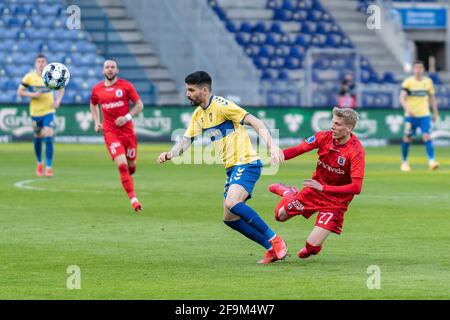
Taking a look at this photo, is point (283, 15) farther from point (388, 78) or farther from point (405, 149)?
point (405, 149)

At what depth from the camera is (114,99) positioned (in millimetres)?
19391

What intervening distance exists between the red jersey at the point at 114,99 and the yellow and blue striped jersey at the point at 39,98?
21.4ft

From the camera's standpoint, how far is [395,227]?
16.2 m

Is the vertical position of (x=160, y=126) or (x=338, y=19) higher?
(x=338, y=19)

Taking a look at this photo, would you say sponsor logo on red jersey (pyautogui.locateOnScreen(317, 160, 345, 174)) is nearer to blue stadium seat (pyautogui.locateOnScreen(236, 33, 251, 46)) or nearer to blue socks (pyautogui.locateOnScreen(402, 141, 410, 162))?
blue socks (pyautogui.locateOnScreen(402, 141, 410, 162))

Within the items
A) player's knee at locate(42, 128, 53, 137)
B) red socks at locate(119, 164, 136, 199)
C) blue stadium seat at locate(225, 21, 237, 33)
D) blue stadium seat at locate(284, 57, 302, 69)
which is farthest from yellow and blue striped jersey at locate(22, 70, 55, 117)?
blue stadium seat at locate(284, 57, 302, 69)

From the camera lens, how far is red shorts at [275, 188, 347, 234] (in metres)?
12.7

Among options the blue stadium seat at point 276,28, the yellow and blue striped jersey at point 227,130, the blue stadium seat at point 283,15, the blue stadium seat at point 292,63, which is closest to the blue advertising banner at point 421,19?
the blue stadium seat at point 283,15

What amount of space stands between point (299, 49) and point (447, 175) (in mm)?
20495

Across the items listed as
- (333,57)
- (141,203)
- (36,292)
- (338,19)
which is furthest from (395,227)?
(338,19)

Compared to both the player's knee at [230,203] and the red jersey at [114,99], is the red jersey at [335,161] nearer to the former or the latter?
the player's knee at [230,203]

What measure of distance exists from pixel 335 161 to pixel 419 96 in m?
16.3
